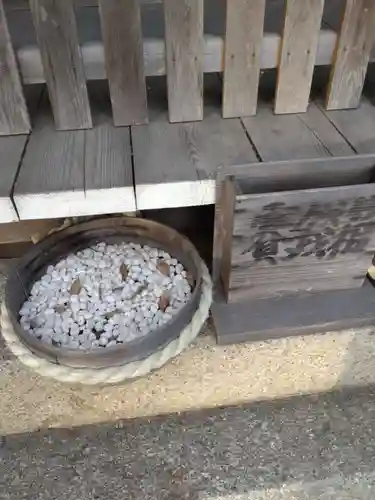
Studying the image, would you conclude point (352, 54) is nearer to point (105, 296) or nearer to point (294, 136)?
point (294, 136)

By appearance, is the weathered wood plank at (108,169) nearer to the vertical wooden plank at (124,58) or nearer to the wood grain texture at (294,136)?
the vertical wooden plank at (124,58)

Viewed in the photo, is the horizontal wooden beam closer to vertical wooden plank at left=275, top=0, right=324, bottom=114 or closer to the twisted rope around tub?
vertical wooden plank at left=275, top=0, right=324, bottom=114

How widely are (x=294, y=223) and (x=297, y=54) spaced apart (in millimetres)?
338

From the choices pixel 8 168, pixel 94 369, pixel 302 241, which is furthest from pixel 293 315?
pixel 8 168

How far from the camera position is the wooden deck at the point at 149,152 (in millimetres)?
823

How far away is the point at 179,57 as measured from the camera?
89 cm

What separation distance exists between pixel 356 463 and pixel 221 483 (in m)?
0.25

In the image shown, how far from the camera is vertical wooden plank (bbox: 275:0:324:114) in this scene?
87 centimetres

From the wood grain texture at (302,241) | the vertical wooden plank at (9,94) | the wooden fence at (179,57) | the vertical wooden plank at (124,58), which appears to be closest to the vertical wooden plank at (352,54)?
the wooden fence at (179,57)

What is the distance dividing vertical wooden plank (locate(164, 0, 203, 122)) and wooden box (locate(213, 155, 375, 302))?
209 millimetres

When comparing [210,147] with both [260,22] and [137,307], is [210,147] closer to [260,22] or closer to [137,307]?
[260,22]

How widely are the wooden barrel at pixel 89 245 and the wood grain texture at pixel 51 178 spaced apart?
0.22 m

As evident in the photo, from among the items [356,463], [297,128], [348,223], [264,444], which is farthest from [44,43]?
[356,463]

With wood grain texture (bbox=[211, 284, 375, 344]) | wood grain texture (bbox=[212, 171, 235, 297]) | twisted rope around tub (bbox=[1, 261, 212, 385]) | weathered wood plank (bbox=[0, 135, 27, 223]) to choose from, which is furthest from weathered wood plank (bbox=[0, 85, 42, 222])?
wood grain texture (bbox=[211, 284, 375, 344])
